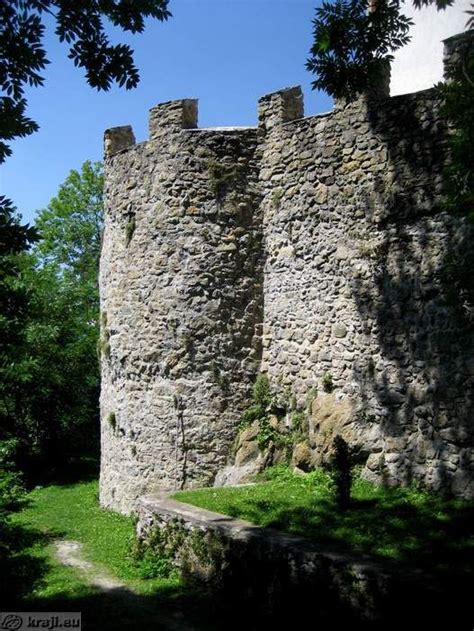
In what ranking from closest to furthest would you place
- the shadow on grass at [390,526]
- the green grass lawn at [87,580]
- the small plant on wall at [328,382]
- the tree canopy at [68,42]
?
the tree canopy at [68,42] → the shadow on grass at [390,526] → the green grass lawn at [87,580] → the small plant on wall at [328,382]

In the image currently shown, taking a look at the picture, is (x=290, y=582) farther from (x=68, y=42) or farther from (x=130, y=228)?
(x=130, y=228)

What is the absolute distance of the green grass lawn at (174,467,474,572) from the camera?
6289 mm

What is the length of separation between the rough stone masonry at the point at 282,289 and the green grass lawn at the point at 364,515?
439mm

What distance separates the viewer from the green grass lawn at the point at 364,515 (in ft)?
20.6

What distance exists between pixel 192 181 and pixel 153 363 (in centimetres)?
311

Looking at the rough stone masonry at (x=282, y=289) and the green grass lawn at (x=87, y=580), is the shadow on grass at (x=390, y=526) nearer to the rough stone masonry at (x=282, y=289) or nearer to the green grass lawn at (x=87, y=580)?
the rough stone masonry at (x=282, y=289)

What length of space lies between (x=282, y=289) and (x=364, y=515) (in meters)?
4.10

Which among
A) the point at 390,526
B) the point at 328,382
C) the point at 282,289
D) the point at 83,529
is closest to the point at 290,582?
the point at 390,526

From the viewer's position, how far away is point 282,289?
10.6m

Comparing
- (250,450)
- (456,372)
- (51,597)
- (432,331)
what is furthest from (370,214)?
(51,597)

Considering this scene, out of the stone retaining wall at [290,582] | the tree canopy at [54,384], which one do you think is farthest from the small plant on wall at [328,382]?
the tree canopy at [54,384]

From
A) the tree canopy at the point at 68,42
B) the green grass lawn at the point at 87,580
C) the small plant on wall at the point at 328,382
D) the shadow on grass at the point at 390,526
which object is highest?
the tree canopy at the point at 68,42

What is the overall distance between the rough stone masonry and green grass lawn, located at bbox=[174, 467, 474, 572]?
0.44 meters

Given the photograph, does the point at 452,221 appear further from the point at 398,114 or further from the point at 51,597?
the point at 51,597
